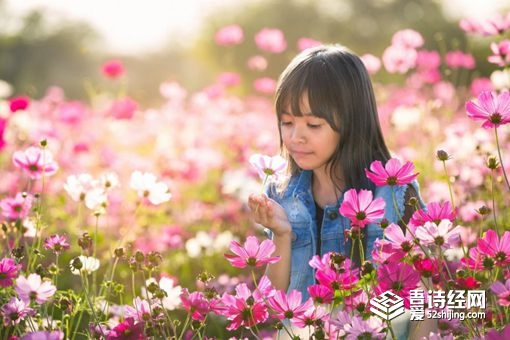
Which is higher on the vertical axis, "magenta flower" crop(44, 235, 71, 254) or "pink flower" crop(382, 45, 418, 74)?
"pink flower" crop(382, 45, 418, 74)

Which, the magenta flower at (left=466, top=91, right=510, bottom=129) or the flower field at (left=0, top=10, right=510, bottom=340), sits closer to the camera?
the flower field at (left=0, top=10, right=510, bottom=340)

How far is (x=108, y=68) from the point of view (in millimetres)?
4062

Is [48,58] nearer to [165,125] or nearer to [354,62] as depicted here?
[165,125]

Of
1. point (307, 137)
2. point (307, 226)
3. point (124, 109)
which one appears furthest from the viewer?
point (124, 109)

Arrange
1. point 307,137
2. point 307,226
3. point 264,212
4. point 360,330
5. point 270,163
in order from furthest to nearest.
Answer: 1. point 307,226
2. point 307,137
3. point 270,163
4. point 264,212
5. point 360,330

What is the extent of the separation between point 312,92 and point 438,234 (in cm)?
71

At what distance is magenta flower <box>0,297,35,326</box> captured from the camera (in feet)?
4.66

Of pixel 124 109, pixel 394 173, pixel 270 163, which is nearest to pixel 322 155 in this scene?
pixel 270 163

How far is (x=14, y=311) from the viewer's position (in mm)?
1430

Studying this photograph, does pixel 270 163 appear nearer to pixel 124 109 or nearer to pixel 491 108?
pixel 491 108

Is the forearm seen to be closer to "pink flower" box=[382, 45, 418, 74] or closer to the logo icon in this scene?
the logo icon

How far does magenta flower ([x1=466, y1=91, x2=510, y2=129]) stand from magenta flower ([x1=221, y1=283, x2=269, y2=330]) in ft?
1.71

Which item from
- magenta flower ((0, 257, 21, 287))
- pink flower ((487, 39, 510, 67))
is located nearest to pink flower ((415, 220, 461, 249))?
magenta flower ((0, 257, 21, 287))

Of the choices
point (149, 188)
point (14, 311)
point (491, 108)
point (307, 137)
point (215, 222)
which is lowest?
point (215, 222)
